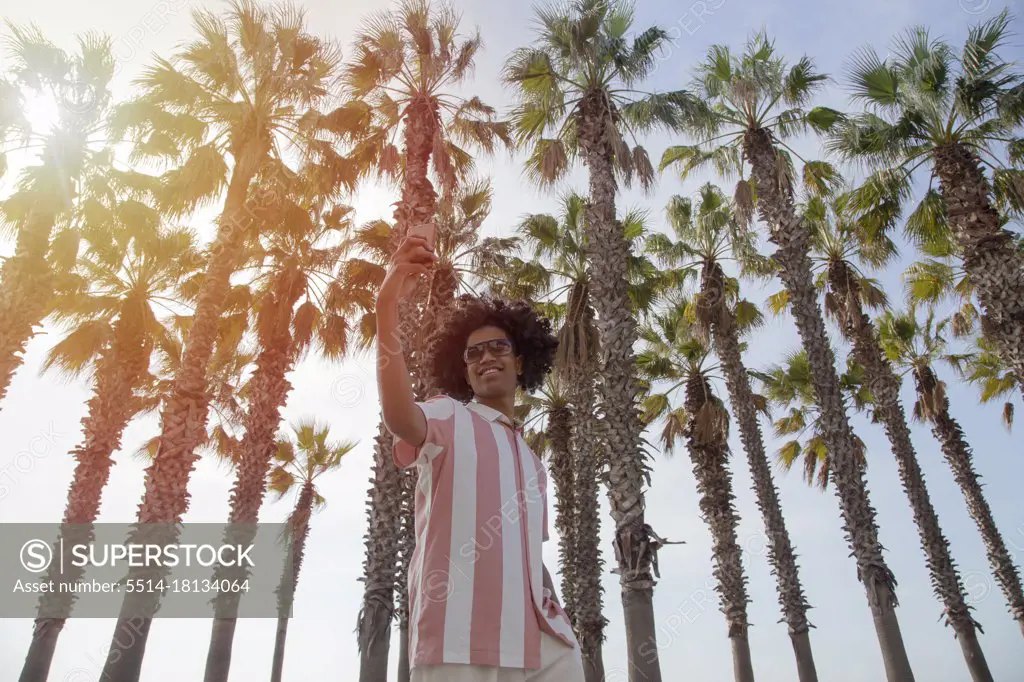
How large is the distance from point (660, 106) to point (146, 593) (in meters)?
14.2

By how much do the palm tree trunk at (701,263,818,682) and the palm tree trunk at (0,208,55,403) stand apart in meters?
16.0

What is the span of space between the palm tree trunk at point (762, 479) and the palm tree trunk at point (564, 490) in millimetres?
4965

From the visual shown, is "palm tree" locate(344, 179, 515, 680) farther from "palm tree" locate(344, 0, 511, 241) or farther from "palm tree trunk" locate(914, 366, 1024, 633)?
"palm tree trunk" locate(914, 366, 1024, 633)

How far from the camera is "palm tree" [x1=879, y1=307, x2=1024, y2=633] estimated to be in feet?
63.7

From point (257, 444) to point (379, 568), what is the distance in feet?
18.2

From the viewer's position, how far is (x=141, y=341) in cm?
1633

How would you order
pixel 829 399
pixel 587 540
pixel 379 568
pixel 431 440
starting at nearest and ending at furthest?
pixel 431 440
pixel 379 568
pixel 829 399
pixel 587 540

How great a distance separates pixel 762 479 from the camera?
1866 cm

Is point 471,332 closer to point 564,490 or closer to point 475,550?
point 475,550

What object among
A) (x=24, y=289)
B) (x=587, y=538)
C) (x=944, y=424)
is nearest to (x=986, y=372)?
(x=944, y=424)

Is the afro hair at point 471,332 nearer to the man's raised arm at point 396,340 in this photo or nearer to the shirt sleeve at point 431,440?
the shirt sleeve at point 431,440

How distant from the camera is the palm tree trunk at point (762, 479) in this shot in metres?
17.2

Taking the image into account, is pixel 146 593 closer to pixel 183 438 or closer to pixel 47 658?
pixel 183 438

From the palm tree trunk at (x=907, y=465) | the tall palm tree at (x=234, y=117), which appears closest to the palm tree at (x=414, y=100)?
the tall palm tree at (x=234, y=117)
